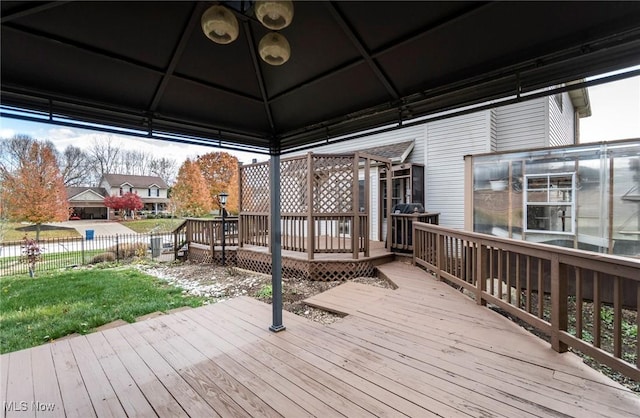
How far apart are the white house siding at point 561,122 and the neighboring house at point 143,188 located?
31505mm

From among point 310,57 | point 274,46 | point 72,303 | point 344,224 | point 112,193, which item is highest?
point 112,193

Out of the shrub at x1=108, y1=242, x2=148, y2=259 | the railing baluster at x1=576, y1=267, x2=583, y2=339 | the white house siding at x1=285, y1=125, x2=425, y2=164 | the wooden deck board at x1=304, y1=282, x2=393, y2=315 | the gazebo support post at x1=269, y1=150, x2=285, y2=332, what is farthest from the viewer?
the shrub at x1=108, y1=242, x2=148, y2=259

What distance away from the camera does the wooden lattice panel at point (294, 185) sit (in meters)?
6.50

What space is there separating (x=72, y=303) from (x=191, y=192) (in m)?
16.9

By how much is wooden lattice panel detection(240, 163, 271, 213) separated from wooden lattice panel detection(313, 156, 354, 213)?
4.70 feet

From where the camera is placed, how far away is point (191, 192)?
68.4 ft

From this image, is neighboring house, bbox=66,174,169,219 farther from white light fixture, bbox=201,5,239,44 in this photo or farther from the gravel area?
white light fixture, bbox=201,5,239,44

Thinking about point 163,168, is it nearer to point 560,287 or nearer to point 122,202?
point 122,202

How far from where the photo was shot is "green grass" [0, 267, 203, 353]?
11.7 ft

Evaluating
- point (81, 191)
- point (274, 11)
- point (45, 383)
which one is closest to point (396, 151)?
point (274, 11)

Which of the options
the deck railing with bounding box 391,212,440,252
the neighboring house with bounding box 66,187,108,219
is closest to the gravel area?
the deck railing with bounding box 391,212,440,252

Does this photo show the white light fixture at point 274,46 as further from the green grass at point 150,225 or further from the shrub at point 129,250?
the green grass at point 150,225

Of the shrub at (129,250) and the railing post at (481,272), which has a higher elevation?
the railing post at (481,272)

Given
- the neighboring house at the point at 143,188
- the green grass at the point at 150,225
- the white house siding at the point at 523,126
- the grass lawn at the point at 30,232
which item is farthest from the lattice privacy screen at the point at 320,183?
the neighboring house at the point at 143,188
